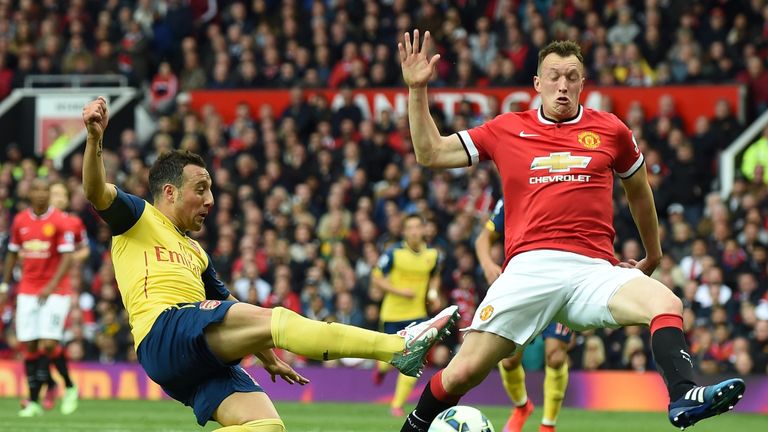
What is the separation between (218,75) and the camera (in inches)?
866

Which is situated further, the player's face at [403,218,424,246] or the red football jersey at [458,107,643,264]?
the player's face at [403,218,424,246]

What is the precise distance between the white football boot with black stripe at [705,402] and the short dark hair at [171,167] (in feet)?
9.27

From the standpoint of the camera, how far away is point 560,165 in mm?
7559

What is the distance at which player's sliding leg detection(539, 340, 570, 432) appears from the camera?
11.1 m

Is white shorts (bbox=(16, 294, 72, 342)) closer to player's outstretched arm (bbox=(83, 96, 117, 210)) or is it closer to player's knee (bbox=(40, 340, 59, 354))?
player's knee (bbox=(40, 340, 59, 354))

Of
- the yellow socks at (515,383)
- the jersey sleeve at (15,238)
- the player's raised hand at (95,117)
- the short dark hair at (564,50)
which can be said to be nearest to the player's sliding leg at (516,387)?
the yellow socks at (515,383)

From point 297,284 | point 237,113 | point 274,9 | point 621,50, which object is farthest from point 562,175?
point 274,9

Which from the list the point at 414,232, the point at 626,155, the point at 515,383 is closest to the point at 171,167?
the point at 626,155

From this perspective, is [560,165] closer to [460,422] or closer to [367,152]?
[460,422]

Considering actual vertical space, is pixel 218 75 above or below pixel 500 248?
above

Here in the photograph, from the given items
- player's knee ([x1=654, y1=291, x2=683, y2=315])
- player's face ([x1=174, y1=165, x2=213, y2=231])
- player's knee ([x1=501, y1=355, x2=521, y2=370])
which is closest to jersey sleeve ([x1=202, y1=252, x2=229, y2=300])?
player's face ([x1=174, y1=165, x2=213, y2=231])

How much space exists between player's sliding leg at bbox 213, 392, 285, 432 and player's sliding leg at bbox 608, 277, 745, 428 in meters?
1.82

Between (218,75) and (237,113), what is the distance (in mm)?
980

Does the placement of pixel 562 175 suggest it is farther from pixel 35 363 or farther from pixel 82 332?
pixel 82 332
